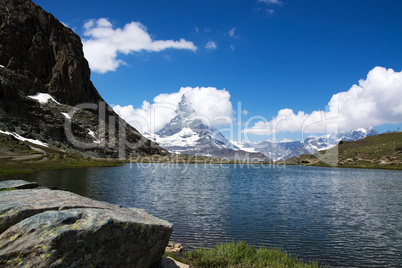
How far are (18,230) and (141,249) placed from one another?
15.6 ft

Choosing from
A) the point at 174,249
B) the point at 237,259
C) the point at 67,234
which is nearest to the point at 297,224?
the point at 237,259

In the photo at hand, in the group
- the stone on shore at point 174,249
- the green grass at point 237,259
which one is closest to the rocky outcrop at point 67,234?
the green grass at point 237,259

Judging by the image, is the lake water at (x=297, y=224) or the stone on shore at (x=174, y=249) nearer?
the stone on shore at (x=174, y=249)

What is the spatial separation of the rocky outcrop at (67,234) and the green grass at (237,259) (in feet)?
16.7

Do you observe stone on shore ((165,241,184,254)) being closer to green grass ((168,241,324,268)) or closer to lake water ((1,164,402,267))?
green grass ((168,241,324,268))

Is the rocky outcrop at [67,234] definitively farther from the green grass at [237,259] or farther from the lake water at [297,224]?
the lake water at [297,224]

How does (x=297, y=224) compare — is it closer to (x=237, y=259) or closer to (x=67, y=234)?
(x=237, y=259)

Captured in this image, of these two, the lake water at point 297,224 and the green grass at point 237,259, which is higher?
the green grass at point 237,259

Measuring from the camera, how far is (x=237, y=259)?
53.9ft

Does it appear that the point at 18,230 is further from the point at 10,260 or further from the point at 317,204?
the point at 317,204

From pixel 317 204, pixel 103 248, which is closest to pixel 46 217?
pixel 103 248

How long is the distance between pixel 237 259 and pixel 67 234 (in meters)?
11.1

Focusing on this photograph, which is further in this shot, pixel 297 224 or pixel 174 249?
pixel 297 224

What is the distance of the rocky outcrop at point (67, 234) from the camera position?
836 cm
